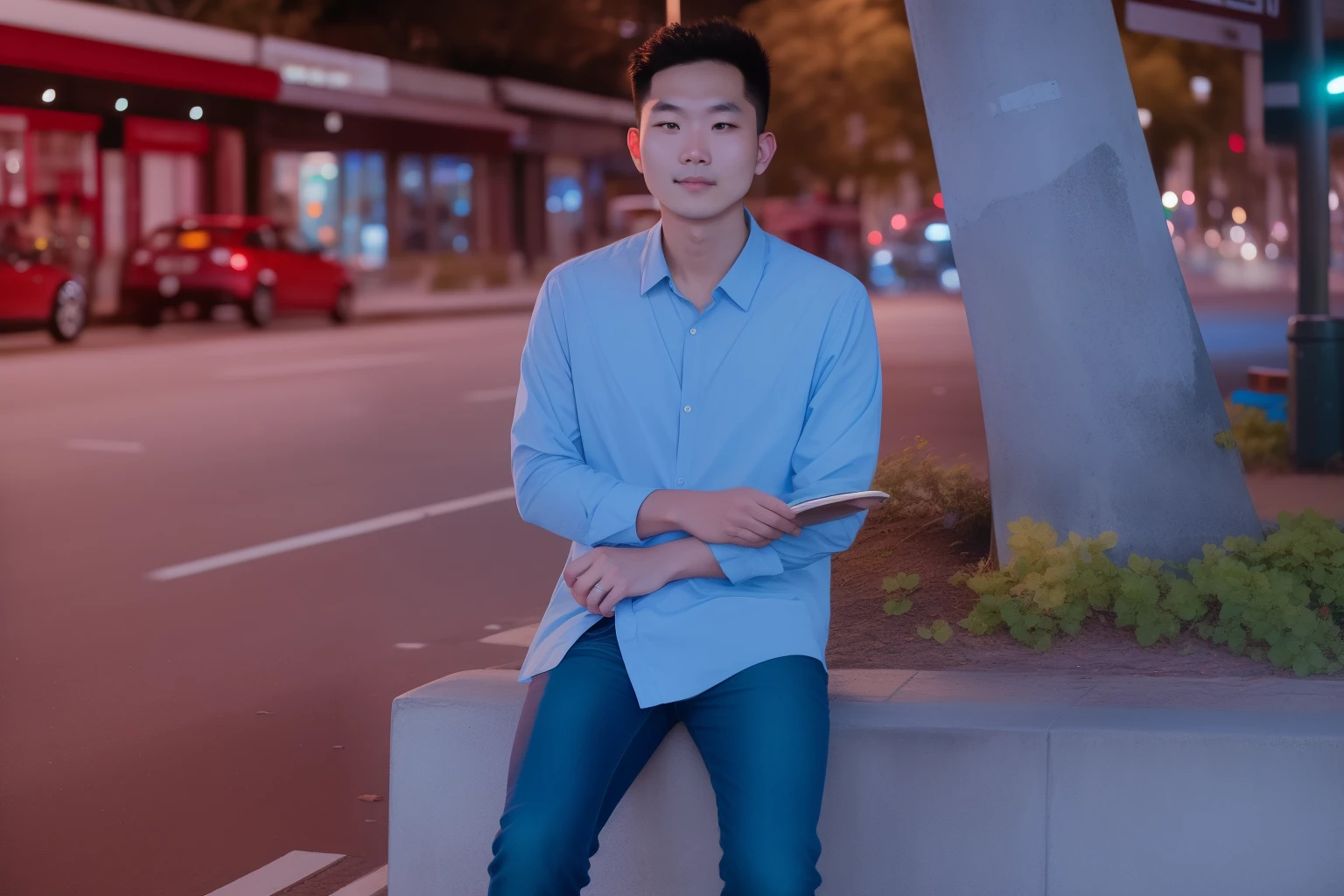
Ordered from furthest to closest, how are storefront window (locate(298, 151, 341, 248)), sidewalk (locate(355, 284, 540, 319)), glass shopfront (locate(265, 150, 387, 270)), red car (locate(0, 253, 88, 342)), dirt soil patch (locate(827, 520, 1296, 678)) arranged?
storefront window (locate(298, 151, 341, 248)) → glass shopfront (locate(265, 150, 387, 270)) → sidewalk (locate(355, 284, 540, 319)) → red car (locate(0, 253, 88, 342)) → dirt soil patch (locate(827, 520, 1296, 678))

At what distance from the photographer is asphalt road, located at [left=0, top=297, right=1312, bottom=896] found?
4.84 m

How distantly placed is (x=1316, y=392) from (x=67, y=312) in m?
16.9


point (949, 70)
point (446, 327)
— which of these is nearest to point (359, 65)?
point (446, 327)

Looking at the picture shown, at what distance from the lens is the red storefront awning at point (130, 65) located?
29.5 meters

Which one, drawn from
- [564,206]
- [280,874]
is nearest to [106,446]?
[280,874]

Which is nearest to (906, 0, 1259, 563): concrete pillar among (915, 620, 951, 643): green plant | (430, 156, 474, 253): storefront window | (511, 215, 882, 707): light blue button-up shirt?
(915, 620, 951, 643): green plant

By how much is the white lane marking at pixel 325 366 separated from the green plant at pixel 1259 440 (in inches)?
407

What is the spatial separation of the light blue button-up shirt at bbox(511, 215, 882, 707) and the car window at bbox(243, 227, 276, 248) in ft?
80.3

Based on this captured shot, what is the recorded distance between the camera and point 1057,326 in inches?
195

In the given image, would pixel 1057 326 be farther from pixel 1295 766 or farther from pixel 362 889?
pixel 362 889

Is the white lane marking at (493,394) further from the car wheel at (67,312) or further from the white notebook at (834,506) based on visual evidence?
the white notebook at (834,506)

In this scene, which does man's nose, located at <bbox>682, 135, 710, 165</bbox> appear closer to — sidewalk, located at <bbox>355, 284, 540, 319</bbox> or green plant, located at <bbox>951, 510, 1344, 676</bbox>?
green plant, located at <bbox>951, 510, 1344, 676</bbox>

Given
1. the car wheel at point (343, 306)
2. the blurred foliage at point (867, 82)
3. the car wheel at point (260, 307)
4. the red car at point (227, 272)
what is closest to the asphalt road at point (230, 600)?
the red car at point (227, 272)

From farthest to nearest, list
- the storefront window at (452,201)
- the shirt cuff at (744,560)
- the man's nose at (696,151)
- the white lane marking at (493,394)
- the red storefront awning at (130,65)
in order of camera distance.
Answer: the storefront window at (452,201), the red storefront awning at (130,65), the white lane marking at (493,394), the man's nose at (696,151), the shirt cuff at (744,560)
